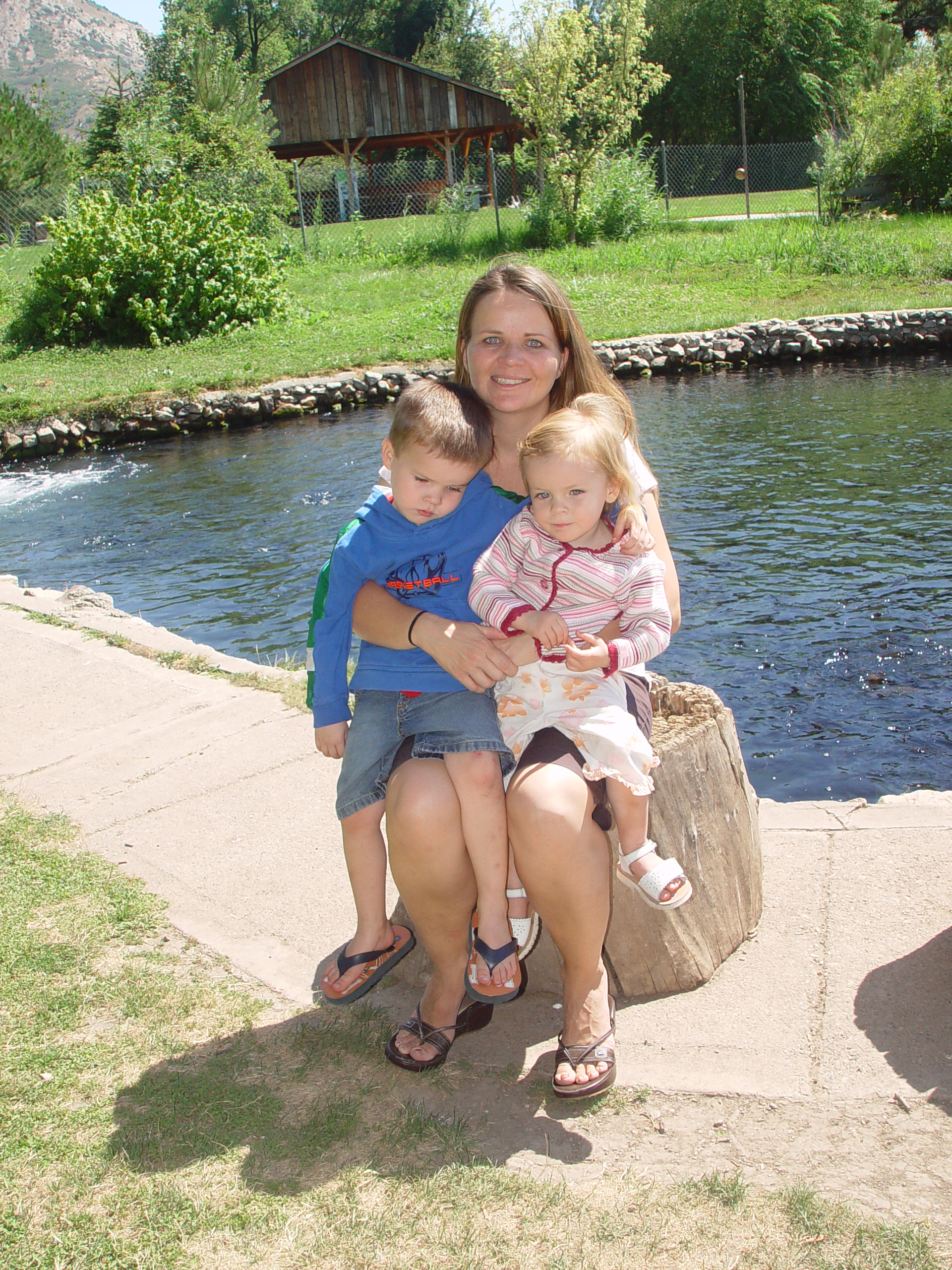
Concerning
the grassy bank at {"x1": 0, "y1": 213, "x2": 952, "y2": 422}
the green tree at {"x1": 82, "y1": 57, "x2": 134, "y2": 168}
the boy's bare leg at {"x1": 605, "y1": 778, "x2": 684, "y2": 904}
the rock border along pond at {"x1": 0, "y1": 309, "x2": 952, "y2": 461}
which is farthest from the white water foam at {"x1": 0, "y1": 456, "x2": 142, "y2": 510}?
the green tree at {"x1": 82, "y1": 57, "x2": 134, "y2": 168}

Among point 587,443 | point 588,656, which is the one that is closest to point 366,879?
point 588,656

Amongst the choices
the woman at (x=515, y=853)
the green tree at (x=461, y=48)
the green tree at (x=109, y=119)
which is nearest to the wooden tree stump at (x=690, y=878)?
the woman at (x=515, y=853)

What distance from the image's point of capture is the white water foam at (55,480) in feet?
38.0

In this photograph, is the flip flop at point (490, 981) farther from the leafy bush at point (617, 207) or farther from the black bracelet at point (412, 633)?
the leafy bush at point (617, 207)

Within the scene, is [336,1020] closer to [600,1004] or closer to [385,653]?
[600,1004]

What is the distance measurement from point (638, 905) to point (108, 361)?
1572 centimetres

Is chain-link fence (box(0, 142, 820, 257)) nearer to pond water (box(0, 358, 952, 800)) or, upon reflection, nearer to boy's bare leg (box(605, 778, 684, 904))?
pond water (box(0, 358, 952, 800))

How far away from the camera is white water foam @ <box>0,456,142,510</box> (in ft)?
38.0

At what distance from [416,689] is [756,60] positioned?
42972 mm

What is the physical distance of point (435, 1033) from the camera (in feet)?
8.11

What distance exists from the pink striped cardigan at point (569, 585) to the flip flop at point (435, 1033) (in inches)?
33.4

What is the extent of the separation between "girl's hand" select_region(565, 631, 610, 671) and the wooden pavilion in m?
32.4

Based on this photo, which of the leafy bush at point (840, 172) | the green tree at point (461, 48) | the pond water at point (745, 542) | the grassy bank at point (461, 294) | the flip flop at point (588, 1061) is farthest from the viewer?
the green tree at point (461, 48)

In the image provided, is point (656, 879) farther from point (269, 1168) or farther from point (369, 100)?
point (369, 100)
